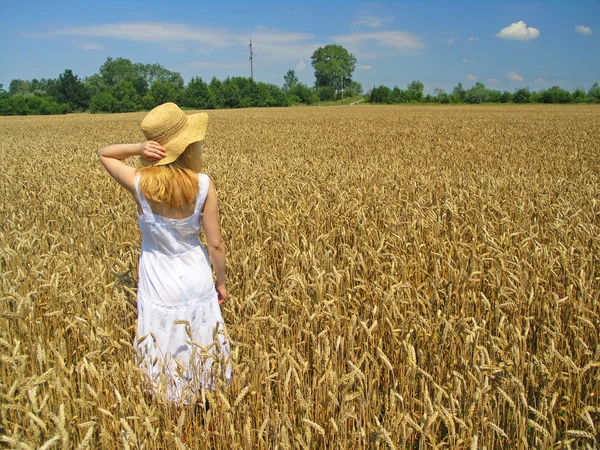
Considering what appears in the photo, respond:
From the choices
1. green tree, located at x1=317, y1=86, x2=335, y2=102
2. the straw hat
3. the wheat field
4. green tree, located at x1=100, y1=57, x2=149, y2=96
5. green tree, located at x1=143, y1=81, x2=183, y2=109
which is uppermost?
green tree, located at x1=100, y1=57, x2=149, y2=96

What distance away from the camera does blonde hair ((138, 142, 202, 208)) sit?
241 centimetres

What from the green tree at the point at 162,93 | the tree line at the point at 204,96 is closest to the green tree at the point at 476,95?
the tree line at the point at 204,96

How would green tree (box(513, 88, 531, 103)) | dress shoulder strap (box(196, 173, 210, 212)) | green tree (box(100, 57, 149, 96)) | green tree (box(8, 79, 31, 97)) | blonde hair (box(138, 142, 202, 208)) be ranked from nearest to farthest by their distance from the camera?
blonde hair (box(138, 142, 202, 208))
dress shoulder strap (box(196, 173, 210, 212))
green tree (box(513, 88, 531, 103))
green tree (box(100, 57, 149, 96))
green tree (box(8, 79, 31, 97))

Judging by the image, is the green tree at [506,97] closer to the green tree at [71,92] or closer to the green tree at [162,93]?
the green tree at [162,93]

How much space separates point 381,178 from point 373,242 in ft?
11.0

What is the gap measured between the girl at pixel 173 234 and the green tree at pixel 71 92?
72.2 meters

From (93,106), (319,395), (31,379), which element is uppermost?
(93,106)

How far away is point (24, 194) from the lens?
664 cm

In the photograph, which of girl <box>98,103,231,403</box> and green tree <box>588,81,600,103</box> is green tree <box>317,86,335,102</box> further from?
girl <box>98,103,231,403</box>

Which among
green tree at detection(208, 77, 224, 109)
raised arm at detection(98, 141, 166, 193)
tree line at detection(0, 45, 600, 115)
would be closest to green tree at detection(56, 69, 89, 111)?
tree line at detection(0, 45, 600, 115)

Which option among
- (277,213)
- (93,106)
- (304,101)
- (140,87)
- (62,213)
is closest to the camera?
(277,213)

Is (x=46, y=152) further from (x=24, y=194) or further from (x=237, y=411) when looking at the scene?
(x=237, y=411)

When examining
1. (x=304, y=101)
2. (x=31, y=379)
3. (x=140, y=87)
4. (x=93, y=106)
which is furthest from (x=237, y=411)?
(x=304, y=101)

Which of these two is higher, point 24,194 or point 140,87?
point 140,87
